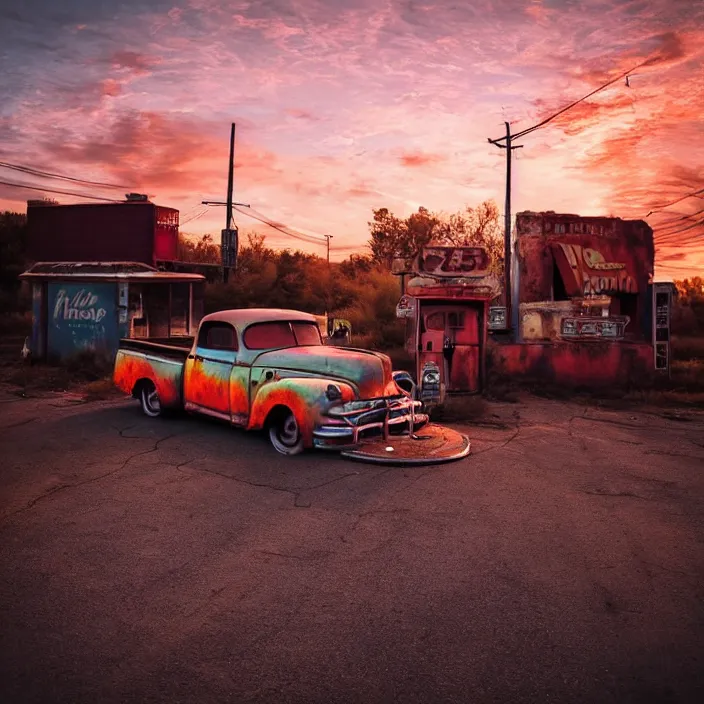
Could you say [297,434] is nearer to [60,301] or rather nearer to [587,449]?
[587,449]

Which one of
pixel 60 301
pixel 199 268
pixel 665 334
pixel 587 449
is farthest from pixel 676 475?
pixel 199 268

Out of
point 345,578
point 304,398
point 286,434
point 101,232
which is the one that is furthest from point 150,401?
point 101,232

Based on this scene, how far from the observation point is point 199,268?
1362 inches

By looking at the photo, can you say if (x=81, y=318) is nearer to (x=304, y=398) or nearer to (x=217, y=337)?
(x=217, y=337)

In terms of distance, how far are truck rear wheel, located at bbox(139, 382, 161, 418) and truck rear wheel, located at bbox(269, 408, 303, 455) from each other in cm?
286

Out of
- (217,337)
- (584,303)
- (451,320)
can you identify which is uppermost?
(584,303)

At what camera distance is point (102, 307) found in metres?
16.7

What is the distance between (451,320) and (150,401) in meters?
6.38

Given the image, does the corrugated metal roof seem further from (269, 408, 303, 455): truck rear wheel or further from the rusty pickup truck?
(269, 408, 303, 455): truck rear wheel

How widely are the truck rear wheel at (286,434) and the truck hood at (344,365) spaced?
0.58 metres

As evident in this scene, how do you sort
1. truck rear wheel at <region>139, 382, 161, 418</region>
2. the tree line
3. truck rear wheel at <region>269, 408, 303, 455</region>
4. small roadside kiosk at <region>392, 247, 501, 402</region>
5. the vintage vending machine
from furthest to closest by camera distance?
the tree line
the vintage vending machine
small roadside kiosk at <region>392, 247, 501, 402</region>
truck rear wheel at <region>139, 382, 161, 418</region>
truck rear wheel at <region>269, 408, 303, 455</region>

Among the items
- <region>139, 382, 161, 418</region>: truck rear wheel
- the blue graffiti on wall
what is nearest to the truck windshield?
<region>139, 382, 161, 418</region>: truck rear wheel

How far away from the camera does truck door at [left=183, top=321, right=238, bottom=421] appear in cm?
865

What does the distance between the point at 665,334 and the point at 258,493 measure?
1266 cm
